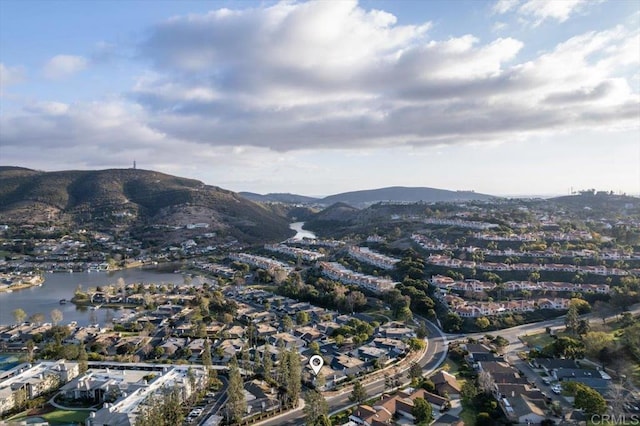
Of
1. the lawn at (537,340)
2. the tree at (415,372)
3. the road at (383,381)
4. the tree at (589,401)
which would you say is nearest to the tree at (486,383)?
the tree at (415,372)

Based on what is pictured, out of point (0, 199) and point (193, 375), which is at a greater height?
point (0, 199)

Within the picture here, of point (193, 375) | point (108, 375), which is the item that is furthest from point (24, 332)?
point (193, 375)

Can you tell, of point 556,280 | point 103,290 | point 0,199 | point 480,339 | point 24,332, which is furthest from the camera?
point 0,199

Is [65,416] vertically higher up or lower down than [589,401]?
lower down

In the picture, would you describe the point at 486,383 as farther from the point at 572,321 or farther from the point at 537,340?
the point at 572,321

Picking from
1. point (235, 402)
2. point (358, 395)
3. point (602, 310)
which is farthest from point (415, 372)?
point (602, 310)

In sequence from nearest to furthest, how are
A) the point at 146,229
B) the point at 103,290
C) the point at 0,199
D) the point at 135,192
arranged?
the point at 103,290 → the point at 146,229 → the point at 0,199 → the point at 135,192

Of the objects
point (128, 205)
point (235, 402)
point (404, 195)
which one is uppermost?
point (404, 195)

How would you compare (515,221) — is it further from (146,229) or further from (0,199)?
(0,199)
